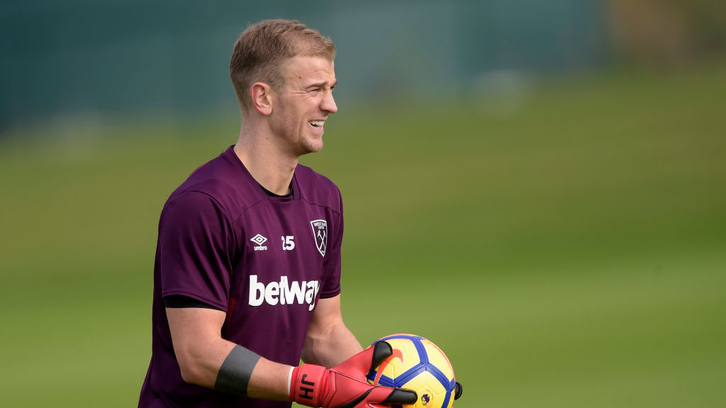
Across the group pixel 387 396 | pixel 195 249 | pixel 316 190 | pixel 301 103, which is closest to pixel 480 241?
pixel 316 190

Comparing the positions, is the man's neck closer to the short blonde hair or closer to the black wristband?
the short blonde hair

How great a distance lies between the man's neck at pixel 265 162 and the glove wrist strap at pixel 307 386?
3.19ft

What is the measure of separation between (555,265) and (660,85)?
1084 centimetres

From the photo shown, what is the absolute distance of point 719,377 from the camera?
970cm

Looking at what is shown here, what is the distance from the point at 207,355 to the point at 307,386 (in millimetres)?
472

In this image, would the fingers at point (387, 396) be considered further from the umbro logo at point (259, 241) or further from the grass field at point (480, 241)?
A: the grass field at point (480, 241)

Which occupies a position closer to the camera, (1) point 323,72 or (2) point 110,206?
(1) point 323,72

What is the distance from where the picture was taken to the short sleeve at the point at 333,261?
4.95 meters

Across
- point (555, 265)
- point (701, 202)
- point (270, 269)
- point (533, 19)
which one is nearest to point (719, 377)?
point (270, 269)

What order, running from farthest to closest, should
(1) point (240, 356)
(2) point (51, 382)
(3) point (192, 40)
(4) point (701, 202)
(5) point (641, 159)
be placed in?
(3) point (192, 40)
(5) point (641, 159)
(4) point (701, 202)
(2) point (51, 382)
(1) point (240, 356)

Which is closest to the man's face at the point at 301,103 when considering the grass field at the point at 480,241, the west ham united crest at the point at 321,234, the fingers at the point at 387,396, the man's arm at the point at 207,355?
the west ham united crest at the point at 321,234

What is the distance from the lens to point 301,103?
4.55 metres

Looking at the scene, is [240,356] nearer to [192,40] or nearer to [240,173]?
[240,173]

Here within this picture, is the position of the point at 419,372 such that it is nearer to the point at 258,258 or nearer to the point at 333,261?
the point at 333,261
